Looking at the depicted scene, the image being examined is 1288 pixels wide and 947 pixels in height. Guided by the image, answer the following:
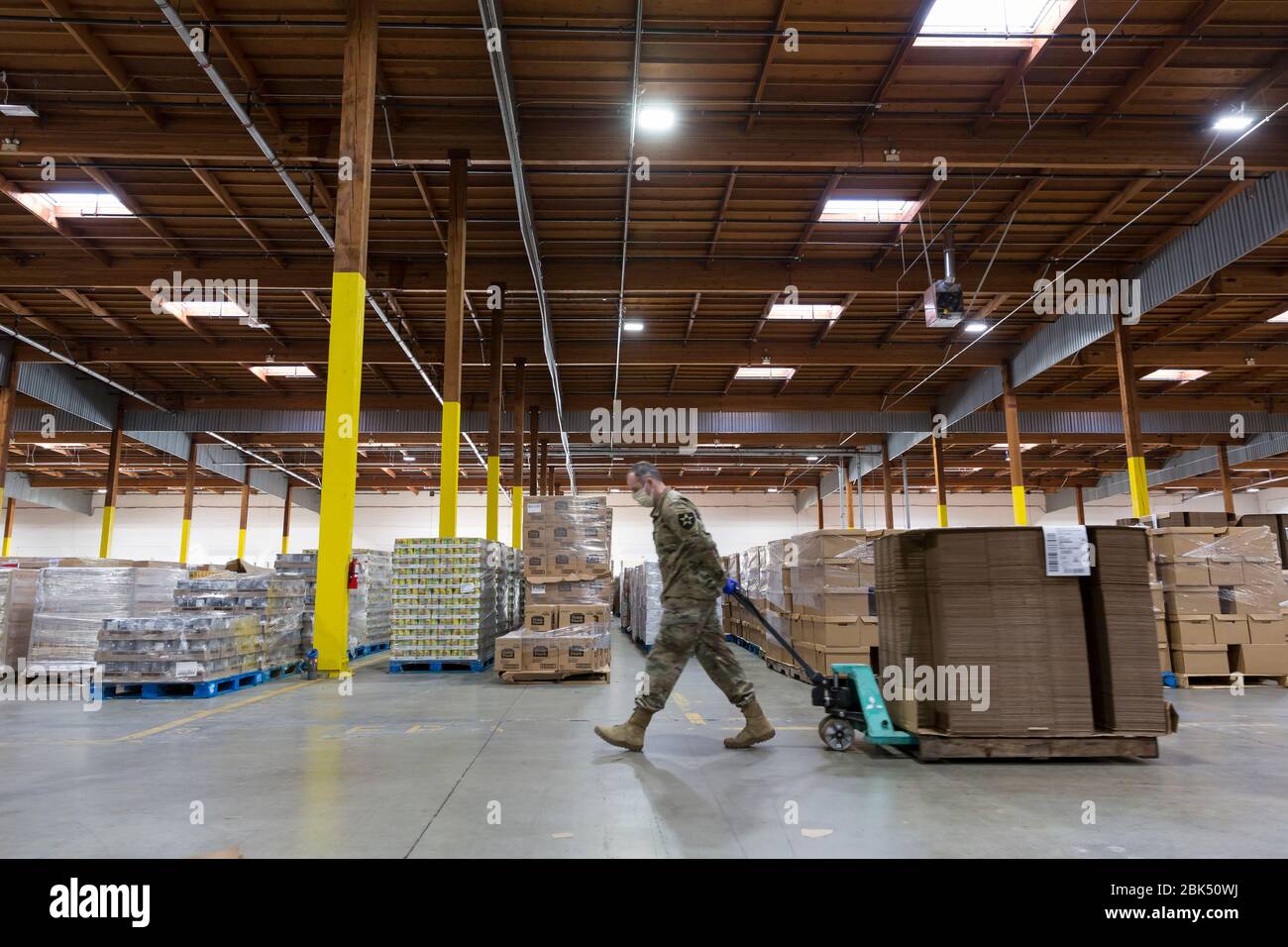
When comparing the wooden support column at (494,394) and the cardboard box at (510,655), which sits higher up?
the wooden support column at (494,394)

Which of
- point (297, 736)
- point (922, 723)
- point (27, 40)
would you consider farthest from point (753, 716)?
point (27, 40)

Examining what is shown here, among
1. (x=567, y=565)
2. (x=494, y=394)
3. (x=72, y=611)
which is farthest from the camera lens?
(x=494, y=394)

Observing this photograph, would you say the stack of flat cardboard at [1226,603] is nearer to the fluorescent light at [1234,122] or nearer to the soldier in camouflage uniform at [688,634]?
the fluorescent light at [1234,122]

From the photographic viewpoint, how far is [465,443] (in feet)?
86.4

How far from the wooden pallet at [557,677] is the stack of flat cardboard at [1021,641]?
4.86 meters

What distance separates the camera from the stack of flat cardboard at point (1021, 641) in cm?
408

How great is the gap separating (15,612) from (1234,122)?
1755 cm

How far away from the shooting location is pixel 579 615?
9.14 m

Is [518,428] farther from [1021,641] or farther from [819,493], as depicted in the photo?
[819,493]

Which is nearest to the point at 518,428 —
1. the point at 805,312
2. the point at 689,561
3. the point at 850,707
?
the point at 805,312

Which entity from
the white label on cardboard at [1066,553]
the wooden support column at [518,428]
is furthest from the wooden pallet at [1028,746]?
the wooden support column at [518,428]

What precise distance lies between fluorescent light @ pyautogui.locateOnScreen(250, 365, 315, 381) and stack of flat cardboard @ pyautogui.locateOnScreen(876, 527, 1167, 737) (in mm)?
19073

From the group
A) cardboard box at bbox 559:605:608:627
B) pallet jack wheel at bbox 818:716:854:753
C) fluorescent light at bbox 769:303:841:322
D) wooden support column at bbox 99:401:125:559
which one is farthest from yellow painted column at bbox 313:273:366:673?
wooden support column at bbox 99:401:125:559
